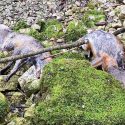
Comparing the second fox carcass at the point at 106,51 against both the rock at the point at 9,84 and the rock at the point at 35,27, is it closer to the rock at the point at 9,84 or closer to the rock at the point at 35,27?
the rock at the point at 9,84

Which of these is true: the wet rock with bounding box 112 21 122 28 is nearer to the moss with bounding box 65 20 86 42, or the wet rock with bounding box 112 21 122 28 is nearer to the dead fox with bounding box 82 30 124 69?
the moss with bounding box 65 20 86 42

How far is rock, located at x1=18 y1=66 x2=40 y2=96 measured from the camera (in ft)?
14.1

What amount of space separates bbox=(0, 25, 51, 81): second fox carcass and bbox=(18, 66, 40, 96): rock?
9 centimetres

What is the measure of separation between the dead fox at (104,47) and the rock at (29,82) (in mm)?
741

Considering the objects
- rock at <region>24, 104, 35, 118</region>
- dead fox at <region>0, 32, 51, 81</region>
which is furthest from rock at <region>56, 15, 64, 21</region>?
rock at <region>24, 104, 35, 118</region>

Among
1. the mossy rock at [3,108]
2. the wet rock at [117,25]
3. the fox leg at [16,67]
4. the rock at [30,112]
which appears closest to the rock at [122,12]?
the wet rock at [117,25]

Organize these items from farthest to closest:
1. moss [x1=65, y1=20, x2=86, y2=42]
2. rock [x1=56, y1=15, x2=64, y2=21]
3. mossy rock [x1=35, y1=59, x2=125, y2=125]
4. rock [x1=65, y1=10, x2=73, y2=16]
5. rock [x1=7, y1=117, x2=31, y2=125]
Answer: rock [x1=65, y1=10, x2=73, y2=16]
rock [x1=56, y1=15, x2=64, y2=21]
moss [x1=65, y1=20, x2=86, y2=42]
rock [x1=7, y1=117, x2=31, y2=125]
mossy rock [x1=35, y1=59, x2=125, y2=125]

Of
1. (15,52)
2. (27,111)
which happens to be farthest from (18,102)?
Result: (15,52)

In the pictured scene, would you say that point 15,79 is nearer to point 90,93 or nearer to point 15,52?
point 15,52

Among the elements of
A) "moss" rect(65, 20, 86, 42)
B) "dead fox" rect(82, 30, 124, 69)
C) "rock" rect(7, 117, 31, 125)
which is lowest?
"moss" rect(65, 20, 86, 42)

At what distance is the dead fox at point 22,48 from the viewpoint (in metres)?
4.88

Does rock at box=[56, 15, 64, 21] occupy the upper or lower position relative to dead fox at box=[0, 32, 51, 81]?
lower

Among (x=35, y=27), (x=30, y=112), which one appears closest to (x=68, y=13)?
(x=35, y=27)

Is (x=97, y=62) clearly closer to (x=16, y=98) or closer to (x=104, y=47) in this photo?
(x=104, y=47)
